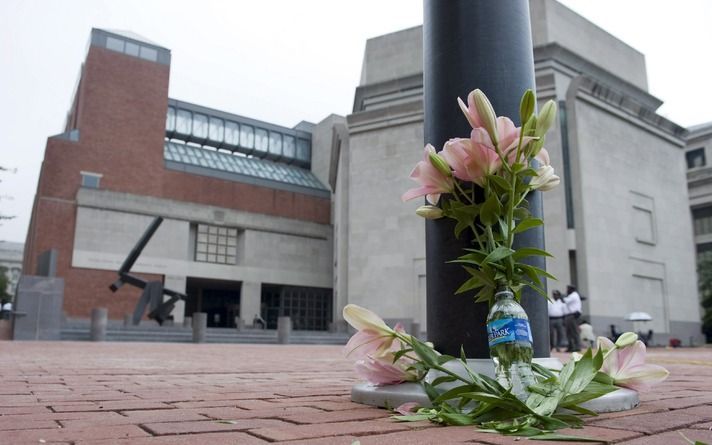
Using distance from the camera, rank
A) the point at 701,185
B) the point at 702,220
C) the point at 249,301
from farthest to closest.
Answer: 1. the point at 702,220
2. the point at 701,185
3. the point at 249,301

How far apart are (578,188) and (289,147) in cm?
3083

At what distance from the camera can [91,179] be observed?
116 feet

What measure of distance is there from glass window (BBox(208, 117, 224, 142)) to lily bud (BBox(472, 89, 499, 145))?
47.5m

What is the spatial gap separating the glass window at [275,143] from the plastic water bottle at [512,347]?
48.9 metres

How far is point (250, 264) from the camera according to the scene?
39375mm

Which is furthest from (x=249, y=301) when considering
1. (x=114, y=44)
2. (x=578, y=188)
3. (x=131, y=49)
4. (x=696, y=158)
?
(x=696, y=158)

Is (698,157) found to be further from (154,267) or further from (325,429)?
(325,429)

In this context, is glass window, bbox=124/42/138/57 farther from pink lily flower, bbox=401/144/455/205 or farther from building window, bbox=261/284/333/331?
pink lily flower, bbox=401/144/455/205

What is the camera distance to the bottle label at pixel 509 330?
1.85 m

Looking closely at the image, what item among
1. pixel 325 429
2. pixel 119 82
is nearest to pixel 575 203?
pixel 325 429

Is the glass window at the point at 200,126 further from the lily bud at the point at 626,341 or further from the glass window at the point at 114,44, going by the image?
the lily bud at the point at 626,341

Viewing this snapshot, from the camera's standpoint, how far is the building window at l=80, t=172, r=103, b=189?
35.0 meters

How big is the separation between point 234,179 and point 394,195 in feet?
55.5

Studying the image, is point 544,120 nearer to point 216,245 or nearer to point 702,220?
point 216,245
